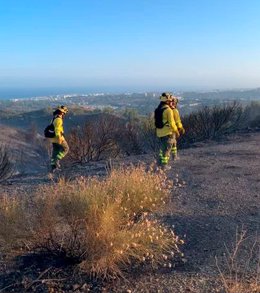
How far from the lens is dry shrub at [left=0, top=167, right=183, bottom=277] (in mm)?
5832

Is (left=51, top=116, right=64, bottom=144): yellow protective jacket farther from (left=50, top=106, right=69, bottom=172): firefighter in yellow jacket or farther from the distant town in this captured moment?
the distant town

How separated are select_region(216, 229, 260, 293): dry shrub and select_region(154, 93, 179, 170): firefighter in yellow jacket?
5698mm

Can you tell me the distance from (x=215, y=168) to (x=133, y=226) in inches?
264

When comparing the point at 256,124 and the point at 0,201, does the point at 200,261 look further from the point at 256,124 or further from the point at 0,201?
the point at 256,124

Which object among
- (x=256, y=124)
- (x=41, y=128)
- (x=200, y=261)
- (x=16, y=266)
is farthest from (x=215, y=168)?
(x=41, y=128)

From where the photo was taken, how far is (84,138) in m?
18.2

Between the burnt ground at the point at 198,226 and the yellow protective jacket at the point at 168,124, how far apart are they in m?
0.88

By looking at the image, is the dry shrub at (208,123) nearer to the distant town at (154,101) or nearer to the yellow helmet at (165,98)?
the distant town at (154,101)

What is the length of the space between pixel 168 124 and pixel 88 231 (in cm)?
702

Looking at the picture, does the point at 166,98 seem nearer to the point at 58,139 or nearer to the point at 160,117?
the point at 160,117

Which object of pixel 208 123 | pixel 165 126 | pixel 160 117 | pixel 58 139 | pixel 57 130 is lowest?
pixel 208 123

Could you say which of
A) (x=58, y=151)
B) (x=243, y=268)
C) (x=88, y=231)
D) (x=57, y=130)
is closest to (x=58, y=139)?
(x=57, y=130)

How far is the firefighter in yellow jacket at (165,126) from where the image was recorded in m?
12.6

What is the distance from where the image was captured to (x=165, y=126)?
12680mm
